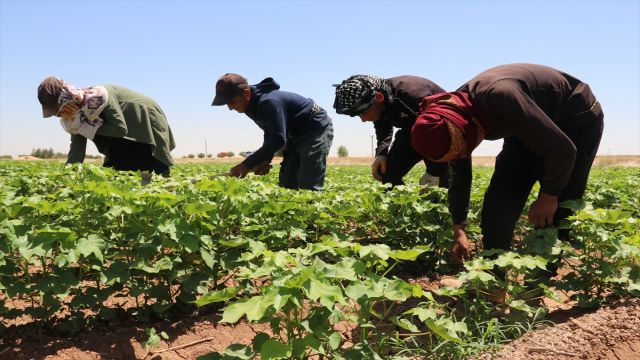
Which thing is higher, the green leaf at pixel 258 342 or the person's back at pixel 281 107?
the person's back at pixel 281 107

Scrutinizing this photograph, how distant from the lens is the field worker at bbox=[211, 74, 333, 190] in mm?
4109

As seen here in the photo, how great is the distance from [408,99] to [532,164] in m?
1.04

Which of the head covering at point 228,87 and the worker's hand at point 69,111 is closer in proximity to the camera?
the worker's hand at point 69,111

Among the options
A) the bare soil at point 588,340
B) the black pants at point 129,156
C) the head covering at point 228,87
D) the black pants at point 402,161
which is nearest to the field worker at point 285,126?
the head covering at point 228,87

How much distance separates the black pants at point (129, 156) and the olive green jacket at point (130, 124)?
7 centimetres

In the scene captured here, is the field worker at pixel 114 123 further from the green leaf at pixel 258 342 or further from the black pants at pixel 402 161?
the green leaf at pixel 258 342

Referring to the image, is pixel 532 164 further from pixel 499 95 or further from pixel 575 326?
pixel 575 326

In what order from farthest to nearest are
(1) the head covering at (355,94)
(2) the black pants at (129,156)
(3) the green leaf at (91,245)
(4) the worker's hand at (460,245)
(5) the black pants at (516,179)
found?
(2) the black pants at (129,156)
(1) the head covering at (355,94)
(4) the worker's hand at (460,245)
(5) the black pants at (516,179)
(3) the green leaf at (91,245)

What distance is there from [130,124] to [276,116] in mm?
1301

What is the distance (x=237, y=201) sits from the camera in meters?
2.71

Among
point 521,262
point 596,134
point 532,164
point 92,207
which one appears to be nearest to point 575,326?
point 521,262

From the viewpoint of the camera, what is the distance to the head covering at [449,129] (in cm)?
222

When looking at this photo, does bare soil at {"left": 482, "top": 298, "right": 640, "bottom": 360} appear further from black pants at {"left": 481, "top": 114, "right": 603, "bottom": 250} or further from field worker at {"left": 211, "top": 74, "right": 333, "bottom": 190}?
field worker at {"left": 211, "top": 74, "right": 333, "bottom": 190}

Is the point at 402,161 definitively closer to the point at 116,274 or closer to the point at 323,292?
the point at 116,274
